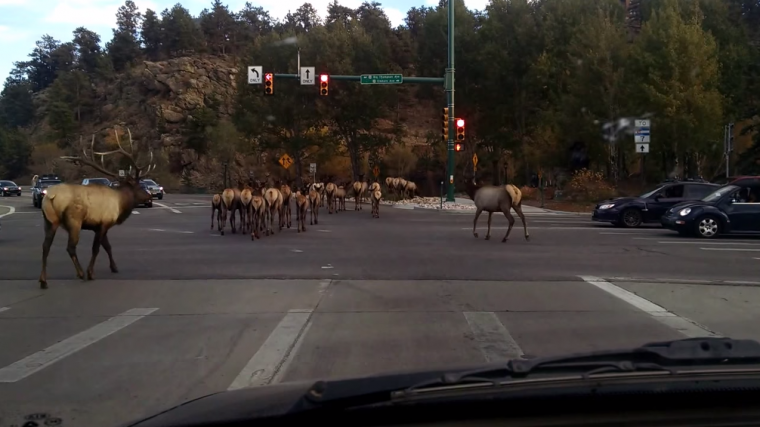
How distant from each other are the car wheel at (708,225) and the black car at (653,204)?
154 inches

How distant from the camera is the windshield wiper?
280cm

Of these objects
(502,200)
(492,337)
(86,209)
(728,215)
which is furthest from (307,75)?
(492,337)

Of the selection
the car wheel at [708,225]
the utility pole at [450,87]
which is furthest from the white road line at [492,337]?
the utility pole at [450,87]

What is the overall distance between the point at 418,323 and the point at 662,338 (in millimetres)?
2919

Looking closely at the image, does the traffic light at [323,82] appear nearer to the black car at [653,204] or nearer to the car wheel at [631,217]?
the black car at [653,204]

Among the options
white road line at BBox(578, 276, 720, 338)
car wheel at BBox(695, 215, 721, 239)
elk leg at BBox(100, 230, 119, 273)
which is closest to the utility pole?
car wheel at BBox(695, 215, 721, 239)

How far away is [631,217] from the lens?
2558 centimetres

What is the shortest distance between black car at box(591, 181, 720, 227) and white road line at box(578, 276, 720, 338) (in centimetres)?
1321

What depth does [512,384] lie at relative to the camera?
2693 millimetres

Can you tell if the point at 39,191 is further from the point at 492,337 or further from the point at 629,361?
the point at 629,361

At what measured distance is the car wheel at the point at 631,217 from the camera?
2555cm

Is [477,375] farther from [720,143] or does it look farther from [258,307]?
[720,143]

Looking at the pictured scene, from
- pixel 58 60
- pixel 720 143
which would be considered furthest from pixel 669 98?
pixel 58 60

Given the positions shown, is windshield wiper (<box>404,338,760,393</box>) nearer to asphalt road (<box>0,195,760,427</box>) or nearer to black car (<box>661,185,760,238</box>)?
asphalt road (<box>0,195,760,427</box>)
